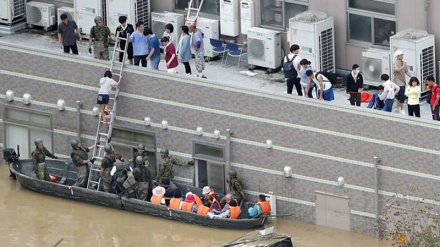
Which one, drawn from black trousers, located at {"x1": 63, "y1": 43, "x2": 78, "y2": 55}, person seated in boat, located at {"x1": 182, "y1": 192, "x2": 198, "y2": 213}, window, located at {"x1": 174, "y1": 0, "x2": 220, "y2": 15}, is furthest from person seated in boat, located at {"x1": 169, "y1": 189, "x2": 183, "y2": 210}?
window, located at {"x1": 174, "y1": 0, "x2": 220, "y2": 15}

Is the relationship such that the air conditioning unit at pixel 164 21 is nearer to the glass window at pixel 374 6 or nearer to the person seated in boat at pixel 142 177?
the person seated in boat at pixel 142 177

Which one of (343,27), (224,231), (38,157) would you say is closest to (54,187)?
(38,157)

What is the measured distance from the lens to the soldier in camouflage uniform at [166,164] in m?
48.0

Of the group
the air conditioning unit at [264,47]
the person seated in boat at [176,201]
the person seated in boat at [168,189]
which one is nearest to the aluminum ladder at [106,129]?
the person seated in boat at [168,189]

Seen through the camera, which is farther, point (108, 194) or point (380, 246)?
point (108, 194)

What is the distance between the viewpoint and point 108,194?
48000mm

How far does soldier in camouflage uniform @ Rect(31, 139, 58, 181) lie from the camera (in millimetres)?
48969

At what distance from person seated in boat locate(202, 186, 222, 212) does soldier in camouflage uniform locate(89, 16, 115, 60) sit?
4884 millimetres

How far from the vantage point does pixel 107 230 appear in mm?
47031

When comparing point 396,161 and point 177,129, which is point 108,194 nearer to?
point 177,129

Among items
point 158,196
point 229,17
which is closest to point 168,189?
point 158,196

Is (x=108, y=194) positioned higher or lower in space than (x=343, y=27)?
lower

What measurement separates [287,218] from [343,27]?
4963 millimetres

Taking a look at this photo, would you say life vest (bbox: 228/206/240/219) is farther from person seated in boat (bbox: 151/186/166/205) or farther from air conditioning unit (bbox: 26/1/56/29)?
air conditioning unit (bbox: 26/1/56/29)
